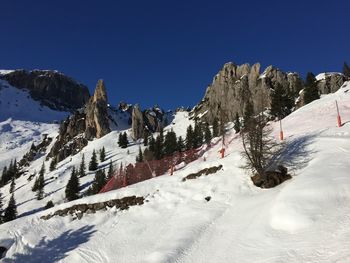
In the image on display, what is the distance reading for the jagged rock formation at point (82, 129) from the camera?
525ft

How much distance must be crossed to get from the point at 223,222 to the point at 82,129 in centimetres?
17378

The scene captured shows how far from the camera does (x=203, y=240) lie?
1688 centimetres

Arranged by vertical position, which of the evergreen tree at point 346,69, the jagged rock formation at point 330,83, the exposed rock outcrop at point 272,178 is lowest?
the exposed rock outcrop at point 272,178

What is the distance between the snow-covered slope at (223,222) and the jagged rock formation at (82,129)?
434ft

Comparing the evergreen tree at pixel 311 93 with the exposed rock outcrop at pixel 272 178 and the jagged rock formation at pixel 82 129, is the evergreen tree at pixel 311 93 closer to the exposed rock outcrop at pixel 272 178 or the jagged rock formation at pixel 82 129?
the exposed rock outcrop at pixel 272 178

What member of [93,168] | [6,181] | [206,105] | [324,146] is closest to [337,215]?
[324,146]

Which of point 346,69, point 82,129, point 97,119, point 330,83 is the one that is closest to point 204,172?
point 330,83

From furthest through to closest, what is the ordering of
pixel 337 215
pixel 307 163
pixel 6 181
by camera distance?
1. pixel 6 181
2. pixel 307 163
3. pixel 337 215

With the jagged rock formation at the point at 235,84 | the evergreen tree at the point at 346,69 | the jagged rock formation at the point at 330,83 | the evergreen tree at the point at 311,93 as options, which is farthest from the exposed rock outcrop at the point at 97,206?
the jagged rock formation at the point at 235,84

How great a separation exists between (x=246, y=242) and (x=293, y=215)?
219 cm

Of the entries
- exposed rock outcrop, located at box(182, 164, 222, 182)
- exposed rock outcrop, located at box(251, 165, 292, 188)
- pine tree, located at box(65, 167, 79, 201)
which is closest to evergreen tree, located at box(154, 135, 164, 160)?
pine tree, located at box(65, 167, 79, 201)

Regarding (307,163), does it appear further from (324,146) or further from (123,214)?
(123,214)

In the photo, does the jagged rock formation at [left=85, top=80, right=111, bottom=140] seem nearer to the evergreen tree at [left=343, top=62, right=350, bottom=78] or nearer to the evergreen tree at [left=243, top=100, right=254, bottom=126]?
the evergreen tree at [left=343, top=62, right=350, bottom=78]

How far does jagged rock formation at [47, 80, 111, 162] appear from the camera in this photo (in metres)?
160
